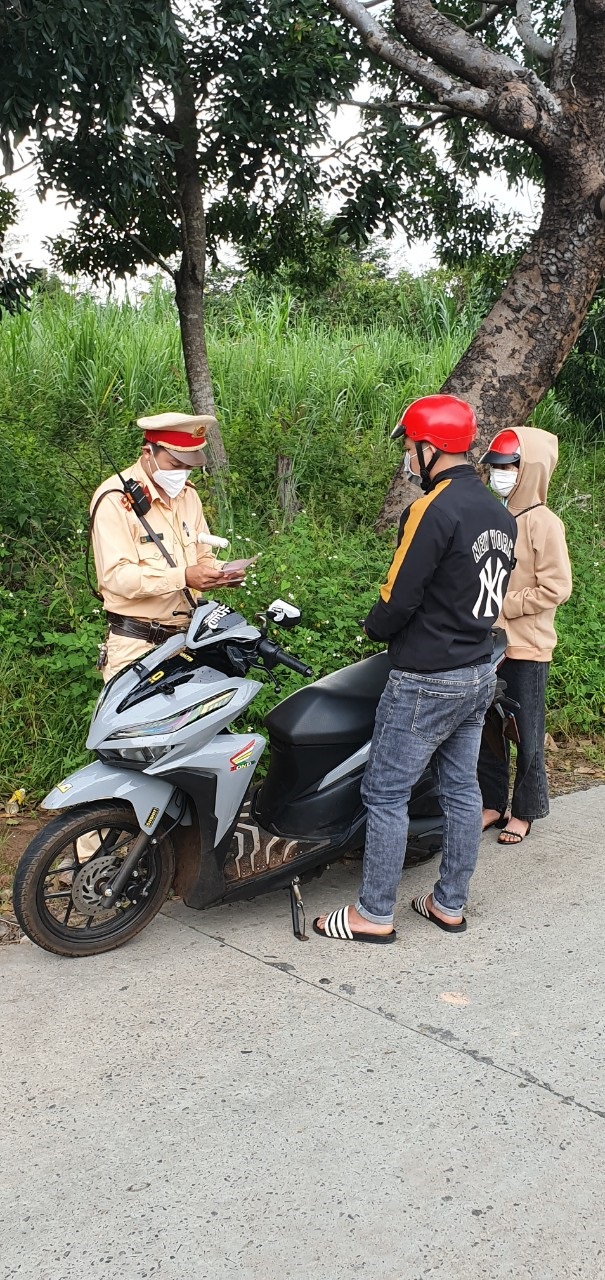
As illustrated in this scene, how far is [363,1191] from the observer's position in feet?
8.07

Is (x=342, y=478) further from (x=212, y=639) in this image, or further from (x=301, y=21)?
(x=212, y=639)

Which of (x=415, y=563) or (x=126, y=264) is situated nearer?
(x=415, y=563)

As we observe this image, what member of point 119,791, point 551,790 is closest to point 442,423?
point 119,791

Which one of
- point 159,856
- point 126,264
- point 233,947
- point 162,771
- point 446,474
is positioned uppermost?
point 126,264

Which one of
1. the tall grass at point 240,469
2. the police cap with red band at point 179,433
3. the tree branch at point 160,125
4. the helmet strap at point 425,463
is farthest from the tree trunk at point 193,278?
the helmet strap at point 425,463

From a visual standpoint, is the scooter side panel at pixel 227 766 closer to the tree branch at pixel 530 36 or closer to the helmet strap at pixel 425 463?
the helmet strap at pixel 425 463

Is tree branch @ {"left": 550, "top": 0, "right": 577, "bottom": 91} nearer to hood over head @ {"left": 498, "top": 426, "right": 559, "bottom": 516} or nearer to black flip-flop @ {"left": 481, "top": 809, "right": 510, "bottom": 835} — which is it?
hood over head @ {"left": 498, "top": 426, "right": 559, "bottom": 516}

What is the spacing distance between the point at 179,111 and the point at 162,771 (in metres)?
4.44

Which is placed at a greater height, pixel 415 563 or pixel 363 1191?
pixel 415 563

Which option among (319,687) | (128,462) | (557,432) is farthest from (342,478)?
(319,687)

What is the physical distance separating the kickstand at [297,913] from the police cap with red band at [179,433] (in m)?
1.54

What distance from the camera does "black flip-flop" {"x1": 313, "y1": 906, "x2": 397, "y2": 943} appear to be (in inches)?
146

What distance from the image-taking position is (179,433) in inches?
152

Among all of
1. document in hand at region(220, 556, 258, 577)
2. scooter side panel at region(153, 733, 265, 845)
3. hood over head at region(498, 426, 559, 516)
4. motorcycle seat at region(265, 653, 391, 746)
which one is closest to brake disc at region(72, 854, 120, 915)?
scooter side panel at region(153, 733, 265, 845)
